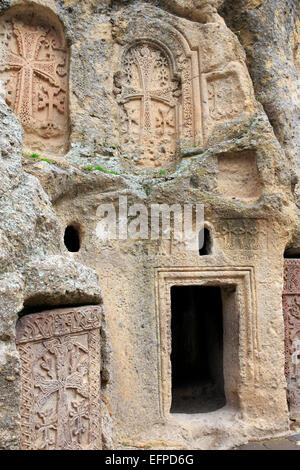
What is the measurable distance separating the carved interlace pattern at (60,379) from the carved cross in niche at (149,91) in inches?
134

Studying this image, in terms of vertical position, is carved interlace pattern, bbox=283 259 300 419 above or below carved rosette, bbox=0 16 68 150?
below

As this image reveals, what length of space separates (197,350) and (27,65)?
5047 mm

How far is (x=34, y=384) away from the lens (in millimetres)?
2787

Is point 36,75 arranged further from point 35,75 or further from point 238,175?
point 238,175

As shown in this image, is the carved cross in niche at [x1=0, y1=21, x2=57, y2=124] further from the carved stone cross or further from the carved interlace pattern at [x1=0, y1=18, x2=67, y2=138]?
the carved stone cross

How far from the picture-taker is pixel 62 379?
296 centimetres

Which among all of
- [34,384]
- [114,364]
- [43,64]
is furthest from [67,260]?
[43,64]

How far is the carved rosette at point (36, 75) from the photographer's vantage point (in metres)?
5.39

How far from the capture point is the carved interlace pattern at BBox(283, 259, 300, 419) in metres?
5.51

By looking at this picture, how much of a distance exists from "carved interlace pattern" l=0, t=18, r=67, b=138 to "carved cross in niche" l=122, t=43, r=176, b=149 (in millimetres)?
893

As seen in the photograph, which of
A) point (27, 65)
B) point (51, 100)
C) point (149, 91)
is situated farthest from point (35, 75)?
point (149, 91)

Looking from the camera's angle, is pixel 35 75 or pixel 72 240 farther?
pixel 35 75

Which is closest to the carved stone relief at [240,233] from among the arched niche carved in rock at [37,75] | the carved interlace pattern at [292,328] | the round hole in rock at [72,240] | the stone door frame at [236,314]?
the stone door frame at [236,314]

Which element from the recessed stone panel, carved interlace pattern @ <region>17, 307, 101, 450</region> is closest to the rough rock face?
carved interlace pattern @ <region>17, 307, 101, 450</region>
